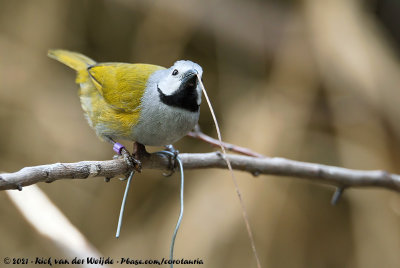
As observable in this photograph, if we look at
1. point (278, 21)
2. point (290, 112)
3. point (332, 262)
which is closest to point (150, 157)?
point (290, 112)

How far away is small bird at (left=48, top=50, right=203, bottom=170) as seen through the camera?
7.86 ft

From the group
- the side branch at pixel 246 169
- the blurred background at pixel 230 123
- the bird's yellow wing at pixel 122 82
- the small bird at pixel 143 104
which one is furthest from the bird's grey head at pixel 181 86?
the blurred background at pixel 230 123

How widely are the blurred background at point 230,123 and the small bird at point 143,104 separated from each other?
1778 mm

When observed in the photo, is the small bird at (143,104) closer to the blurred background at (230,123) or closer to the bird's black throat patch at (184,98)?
the bird's black throat patch at (184,98)

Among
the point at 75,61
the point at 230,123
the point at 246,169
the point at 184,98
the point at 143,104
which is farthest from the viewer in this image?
the point at 230,123

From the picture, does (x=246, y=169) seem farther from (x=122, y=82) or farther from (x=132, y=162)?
(x=122, y=82)

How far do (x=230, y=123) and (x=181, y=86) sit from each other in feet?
7.99

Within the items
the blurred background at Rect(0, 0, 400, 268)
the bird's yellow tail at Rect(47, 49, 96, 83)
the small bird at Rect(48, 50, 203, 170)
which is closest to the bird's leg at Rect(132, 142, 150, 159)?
the small bird at Rect(48, 50, 203, 170)

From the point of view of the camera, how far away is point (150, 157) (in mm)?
2588

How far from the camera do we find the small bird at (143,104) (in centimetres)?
239

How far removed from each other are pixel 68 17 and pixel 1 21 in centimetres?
70

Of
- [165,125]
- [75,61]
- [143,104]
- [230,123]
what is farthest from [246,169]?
Result: [230,123]

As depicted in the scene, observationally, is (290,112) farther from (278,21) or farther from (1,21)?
(1,21)

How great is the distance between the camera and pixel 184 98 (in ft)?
8.04
